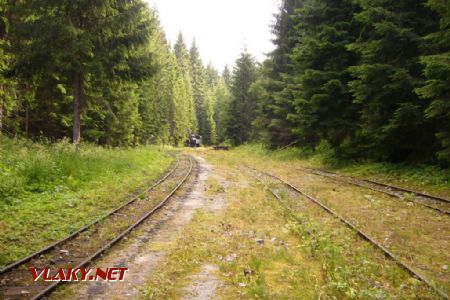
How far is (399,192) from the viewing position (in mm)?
15617

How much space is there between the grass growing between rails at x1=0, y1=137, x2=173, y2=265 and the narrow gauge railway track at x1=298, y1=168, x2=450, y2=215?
31.5 feet

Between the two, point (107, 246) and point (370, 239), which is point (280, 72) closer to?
point (370, 239)

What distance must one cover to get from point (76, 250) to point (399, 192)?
1229 cm

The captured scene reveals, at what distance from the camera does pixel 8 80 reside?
19266mm

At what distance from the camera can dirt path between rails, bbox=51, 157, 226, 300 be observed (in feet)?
20.9

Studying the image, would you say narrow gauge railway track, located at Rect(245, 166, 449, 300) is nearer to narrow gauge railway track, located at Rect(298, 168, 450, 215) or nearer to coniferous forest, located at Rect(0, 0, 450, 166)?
narrow gauge railway track, located at Rect(298, 168, 450, 215)

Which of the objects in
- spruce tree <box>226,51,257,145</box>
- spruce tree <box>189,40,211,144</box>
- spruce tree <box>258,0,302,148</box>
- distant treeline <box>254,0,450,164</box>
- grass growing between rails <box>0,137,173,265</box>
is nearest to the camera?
grass growing between rails <box>0,137,173,265</box>

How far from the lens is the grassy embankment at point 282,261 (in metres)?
6.34

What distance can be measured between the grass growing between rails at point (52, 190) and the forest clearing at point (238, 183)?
0.07m

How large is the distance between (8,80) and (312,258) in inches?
688

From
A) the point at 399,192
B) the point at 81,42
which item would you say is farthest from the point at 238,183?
the point at 81,42

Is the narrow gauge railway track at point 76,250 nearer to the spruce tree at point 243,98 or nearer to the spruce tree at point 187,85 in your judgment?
the spruce tree at point 243,98

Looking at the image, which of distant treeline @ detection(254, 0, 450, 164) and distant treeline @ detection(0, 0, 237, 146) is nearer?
distant treeline @ detection(254, 0, 450, 164)

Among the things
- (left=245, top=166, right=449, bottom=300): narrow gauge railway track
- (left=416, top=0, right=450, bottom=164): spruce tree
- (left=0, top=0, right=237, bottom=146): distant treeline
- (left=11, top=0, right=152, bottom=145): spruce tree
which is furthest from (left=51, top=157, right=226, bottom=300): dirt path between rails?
(left=0, top=0, right=237, bottom=146): distant treeline
